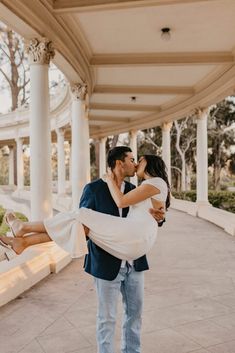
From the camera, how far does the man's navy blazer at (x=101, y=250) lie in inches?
158

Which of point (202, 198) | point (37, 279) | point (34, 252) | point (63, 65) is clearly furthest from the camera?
point (202, 198)

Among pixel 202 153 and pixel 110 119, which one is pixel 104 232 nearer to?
pixel 202 153

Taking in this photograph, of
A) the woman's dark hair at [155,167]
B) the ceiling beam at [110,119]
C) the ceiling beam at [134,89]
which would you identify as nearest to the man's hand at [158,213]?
the woman's dark hair at [155,167]

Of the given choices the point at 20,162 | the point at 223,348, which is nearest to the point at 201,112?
the point at 223,348

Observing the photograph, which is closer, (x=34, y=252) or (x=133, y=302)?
(x=133, y=302)

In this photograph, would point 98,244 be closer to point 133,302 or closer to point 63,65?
point 133,302

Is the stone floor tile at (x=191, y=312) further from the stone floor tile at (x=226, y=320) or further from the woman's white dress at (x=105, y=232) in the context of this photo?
the woman's white dress at (x=105, y=232)

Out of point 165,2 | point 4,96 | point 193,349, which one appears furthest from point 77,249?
point 4,96

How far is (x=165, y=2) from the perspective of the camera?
8.61m

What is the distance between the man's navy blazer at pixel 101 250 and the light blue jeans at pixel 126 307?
9cm

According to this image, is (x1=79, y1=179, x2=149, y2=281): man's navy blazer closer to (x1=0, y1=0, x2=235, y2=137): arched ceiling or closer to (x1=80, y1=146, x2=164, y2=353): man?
(x1=80, y1=146, x2=164, y2=353): man

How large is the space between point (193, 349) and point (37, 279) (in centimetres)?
413

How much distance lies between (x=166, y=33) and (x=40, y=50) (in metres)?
3.71

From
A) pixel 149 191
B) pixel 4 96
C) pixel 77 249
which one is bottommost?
pixel 77 249
